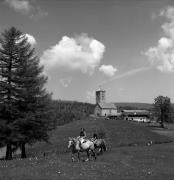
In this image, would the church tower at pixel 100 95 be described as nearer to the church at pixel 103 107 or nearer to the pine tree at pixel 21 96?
the church at pixel 103 107

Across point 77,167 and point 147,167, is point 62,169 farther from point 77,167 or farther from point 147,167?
point 147,167

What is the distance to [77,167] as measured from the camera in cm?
2222

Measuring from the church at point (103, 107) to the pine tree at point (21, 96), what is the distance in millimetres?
93558

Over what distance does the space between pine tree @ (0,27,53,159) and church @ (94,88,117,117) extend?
307 ft

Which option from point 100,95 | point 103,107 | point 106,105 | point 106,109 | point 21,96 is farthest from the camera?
point 100,95

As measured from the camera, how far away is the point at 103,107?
438ft

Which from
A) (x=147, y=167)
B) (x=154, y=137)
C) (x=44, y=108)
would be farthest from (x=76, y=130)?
(x=147, y=167)

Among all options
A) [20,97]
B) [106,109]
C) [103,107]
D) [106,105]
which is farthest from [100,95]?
[20,97]

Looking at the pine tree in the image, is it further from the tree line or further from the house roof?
the house roof

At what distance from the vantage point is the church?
133000mm

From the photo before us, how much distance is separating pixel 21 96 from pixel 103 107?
99748mm

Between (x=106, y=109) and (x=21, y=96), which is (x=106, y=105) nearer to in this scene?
(x=106, y=109)

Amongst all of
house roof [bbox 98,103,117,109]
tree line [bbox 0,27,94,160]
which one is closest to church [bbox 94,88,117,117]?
house roof [bbox 98,103,117,109]

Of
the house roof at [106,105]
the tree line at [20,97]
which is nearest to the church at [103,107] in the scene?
the house roof at [106,105]
